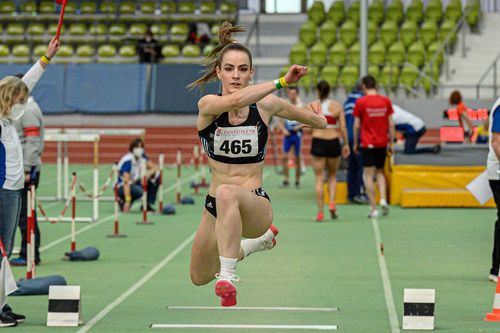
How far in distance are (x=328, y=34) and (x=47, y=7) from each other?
32.9ft

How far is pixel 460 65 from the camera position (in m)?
36.2

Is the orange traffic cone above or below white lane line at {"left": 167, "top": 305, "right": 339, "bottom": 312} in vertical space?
above

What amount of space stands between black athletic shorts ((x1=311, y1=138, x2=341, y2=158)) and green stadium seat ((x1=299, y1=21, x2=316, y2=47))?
19482mm

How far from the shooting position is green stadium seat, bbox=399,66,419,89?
3481 cm

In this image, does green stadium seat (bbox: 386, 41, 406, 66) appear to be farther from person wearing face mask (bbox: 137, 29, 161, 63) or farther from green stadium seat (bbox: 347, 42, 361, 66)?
person wearing face mask (bbox: 137, 29, 161, 63)

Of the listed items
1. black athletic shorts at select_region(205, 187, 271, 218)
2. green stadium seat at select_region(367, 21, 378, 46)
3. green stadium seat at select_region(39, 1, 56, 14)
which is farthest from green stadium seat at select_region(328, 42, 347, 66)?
black athletic shorts at select_region(205, 187, 271, 218)

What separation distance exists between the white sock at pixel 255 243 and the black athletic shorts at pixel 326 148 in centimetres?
936

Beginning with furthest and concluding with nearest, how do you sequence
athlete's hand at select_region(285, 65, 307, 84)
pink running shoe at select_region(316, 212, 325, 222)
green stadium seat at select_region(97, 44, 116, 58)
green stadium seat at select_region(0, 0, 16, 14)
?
green stadium seat at select_region(0, 0, 16, 14), green stadium seat at select_region(97, 44, 116, 58), pink running shoe at select_region(316, 212, 325, 222), athlete's hand at select_region(285, 65, 307, 84)

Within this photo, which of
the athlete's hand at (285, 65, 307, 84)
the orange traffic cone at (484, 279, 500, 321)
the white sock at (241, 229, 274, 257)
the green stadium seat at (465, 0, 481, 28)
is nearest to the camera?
the athlete's hand at (285, 65, 307, 84)

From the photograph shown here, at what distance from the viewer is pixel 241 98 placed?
27.1ft

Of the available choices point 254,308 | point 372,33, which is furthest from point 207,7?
point 254,308

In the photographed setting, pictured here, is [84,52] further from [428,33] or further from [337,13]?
A: [428,33]

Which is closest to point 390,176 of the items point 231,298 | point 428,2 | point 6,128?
point 6,128

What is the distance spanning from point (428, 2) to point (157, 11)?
8839mm
